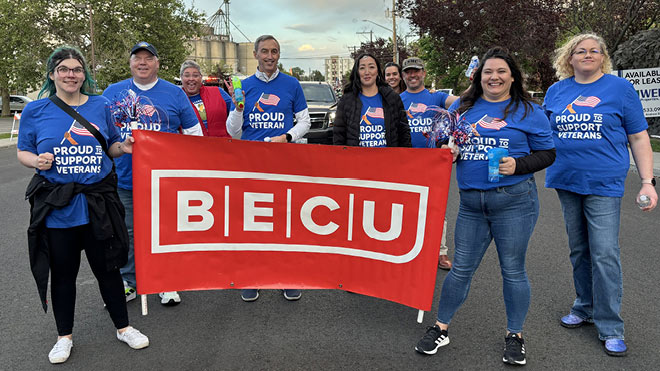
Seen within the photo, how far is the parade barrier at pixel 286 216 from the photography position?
3.19m

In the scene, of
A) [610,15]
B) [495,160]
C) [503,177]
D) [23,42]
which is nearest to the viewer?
[495,160]

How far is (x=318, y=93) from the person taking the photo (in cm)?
1539

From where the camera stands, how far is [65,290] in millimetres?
3248

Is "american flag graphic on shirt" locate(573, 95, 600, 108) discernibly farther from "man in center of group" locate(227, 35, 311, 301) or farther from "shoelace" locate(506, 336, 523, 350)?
"man in center of group" locate(227, 35, 311, 301)

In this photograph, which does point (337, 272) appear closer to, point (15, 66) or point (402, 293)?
point (402, 293)

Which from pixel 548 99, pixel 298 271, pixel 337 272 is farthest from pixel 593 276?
pixel 298 271

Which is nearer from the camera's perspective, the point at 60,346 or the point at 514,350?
the point at 514,350

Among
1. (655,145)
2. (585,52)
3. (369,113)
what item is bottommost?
(655,145)

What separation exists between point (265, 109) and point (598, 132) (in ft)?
8.42

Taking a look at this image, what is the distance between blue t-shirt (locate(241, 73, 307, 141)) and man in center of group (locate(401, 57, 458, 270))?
51.4 inches

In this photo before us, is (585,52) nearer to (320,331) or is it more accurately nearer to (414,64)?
(414,64)

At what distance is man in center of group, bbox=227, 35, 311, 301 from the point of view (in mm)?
4250

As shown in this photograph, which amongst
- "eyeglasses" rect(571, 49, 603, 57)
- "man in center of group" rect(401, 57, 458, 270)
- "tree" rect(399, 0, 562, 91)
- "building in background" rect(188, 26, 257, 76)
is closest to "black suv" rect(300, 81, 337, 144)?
"man in center of group" rect(401, 57, 458, 270)

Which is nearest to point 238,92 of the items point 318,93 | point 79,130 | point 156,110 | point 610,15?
point 156,110
